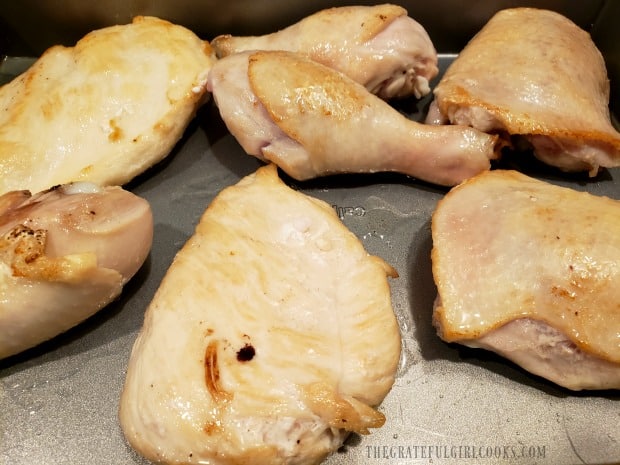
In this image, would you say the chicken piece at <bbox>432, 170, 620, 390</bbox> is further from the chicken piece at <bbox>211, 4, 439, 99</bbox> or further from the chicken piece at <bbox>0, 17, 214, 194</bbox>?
the chicken piece at <bbox>0, 17, 214, 194</bbox>

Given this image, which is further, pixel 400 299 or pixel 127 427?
pixel 400 299

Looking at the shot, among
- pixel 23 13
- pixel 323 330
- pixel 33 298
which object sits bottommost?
pixel 323 330

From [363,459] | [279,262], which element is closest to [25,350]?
[279,262]

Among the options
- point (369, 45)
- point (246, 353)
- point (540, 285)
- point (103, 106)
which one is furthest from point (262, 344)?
point (369, 45)

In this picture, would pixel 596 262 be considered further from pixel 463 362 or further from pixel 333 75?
pixel 333 75

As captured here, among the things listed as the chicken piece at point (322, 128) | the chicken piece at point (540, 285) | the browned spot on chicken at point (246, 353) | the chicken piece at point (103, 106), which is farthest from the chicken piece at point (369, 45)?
the browned spot on chicken at point (246, 353)

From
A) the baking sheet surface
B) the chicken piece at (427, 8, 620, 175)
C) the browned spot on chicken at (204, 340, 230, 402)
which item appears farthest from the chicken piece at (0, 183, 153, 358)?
the chicken piece at (427, 8, 620, 175)
